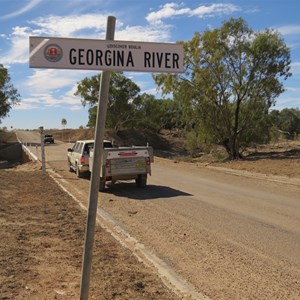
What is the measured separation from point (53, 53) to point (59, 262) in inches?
138

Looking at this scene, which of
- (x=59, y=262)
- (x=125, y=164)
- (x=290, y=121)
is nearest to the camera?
(x=59, y=262)

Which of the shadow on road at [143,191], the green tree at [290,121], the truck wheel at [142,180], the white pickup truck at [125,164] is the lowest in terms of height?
the shadow on road at [143,191]

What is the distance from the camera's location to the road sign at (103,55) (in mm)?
3766

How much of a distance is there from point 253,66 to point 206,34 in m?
3.73

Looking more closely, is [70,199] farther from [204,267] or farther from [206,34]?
[206,34]

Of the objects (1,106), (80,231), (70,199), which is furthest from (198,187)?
(1,106)

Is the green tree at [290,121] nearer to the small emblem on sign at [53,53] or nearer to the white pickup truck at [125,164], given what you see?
the white pickup truck at [125,164]

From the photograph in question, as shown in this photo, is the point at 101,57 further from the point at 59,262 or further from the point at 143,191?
the point at 143,191

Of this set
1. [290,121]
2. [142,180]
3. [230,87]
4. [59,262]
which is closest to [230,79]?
[230,87]

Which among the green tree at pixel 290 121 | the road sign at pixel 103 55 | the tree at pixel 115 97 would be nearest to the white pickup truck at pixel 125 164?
the road sign at pixel 103 55

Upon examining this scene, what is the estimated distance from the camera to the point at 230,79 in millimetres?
27938

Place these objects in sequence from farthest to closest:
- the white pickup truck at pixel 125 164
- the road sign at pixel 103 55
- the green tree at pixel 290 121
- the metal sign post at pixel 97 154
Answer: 1. the green tree at pixel 290 121
2. the white pickup truck at pixel 125 164
3. the metal sign post at pixel 97 154
4. the road sign at pixel 103 55

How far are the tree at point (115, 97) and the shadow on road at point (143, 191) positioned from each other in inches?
1824

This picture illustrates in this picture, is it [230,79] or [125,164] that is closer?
[125,164]
